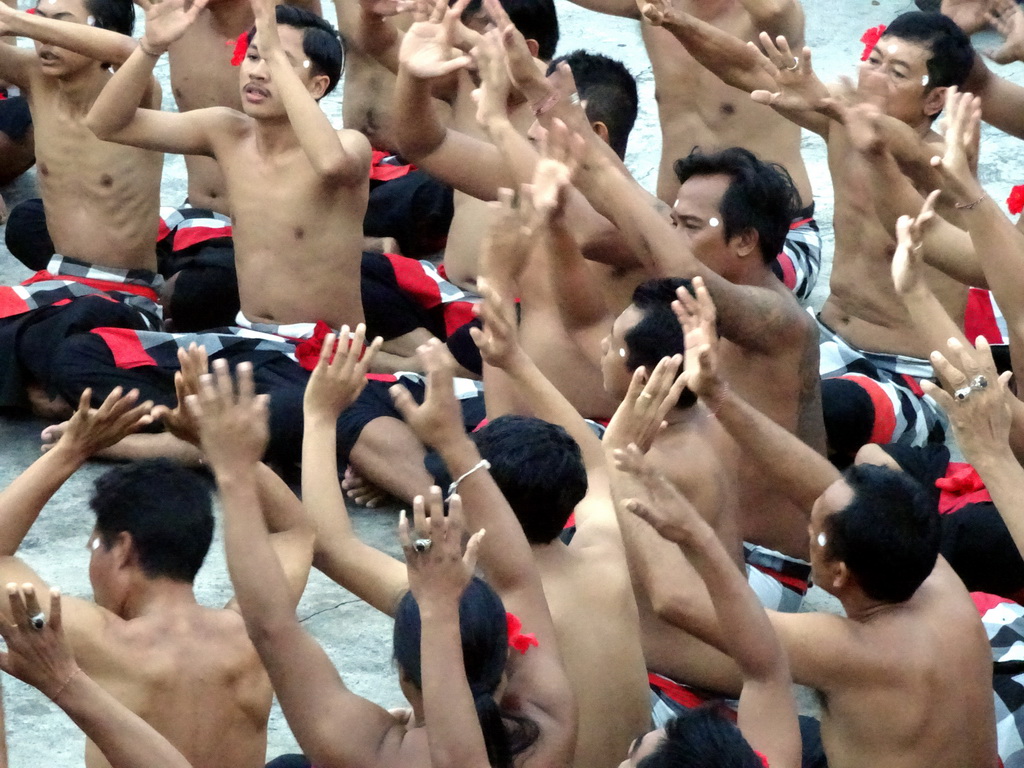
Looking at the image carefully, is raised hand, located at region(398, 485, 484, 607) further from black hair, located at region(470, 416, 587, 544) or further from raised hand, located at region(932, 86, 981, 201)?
raised hand, located at region(932, 86, 981, 201)

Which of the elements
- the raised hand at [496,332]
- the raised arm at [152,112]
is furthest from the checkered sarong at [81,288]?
the raised hand at [496,332]

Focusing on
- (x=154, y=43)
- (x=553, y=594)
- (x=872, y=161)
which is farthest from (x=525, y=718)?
(x=154, y=43)

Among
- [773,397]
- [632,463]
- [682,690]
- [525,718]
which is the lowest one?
[682,690]

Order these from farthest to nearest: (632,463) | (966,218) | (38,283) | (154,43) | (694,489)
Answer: (38,283)
(154,43)
(966,218)
(694,489)
(632,463)

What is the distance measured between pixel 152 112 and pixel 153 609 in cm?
213

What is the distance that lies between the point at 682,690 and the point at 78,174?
105 inches

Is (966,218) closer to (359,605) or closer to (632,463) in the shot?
(632,463)

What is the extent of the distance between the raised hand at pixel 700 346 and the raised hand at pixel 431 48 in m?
1.17

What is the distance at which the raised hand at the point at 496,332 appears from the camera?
294cm

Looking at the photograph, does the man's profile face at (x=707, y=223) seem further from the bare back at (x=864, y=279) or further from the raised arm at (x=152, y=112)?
the raised arm at (x=152, y=112)

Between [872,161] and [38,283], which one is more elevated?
[872,161]

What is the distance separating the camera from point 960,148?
11.1 ft

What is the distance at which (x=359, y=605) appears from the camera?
3.72 meters

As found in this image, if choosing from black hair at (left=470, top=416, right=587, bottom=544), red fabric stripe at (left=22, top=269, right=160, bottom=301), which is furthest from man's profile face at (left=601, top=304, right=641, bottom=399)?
red fabric stripe at (left=22, top=269, right=160, bottom=301)
